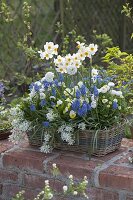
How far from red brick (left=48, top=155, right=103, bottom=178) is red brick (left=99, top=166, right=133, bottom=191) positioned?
68mm

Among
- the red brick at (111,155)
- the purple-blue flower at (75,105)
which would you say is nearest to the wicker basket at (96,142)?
the red brick at (111,155)

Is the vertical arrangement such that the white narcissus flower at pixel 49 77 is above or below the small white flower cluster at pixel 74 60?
below

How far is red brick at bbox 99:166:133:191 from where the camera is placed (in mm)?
2271

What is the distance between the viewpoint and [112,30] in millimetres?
7438

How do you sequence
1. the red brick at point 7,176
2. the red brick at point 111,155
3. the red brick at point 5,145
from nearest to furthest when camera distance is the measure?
the red brick at point 111,155, the red brick at point 7,176, the red brick at point 5,145

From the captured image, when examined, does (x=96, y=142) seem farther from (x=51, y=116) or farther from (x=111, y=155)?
(x=51, y=116)

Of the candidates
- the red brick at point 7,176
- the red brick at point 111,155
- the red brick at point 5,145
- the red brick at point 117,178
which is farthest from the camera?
the red brick at point 5,145

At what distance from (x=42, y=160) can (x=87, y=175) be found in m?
0.25

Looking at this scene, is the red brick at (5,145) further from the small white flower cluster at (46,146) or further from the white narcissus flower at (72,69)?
the white narcissus flower at (72,69)

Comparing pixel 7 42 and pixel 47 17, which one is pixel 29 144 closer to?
pixel 7 42

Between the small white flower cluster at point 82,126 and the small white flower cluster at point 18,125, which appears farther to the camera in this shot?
the small white flower cluster at point 18,125

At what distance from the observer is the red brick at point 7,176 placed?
8.48ft

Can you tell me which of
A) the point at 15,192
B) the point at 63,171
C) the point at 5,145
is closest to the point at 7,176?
the point at 15,192

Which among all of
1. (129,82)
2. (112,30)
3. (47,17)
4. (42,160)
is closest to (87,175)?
(42,160)
